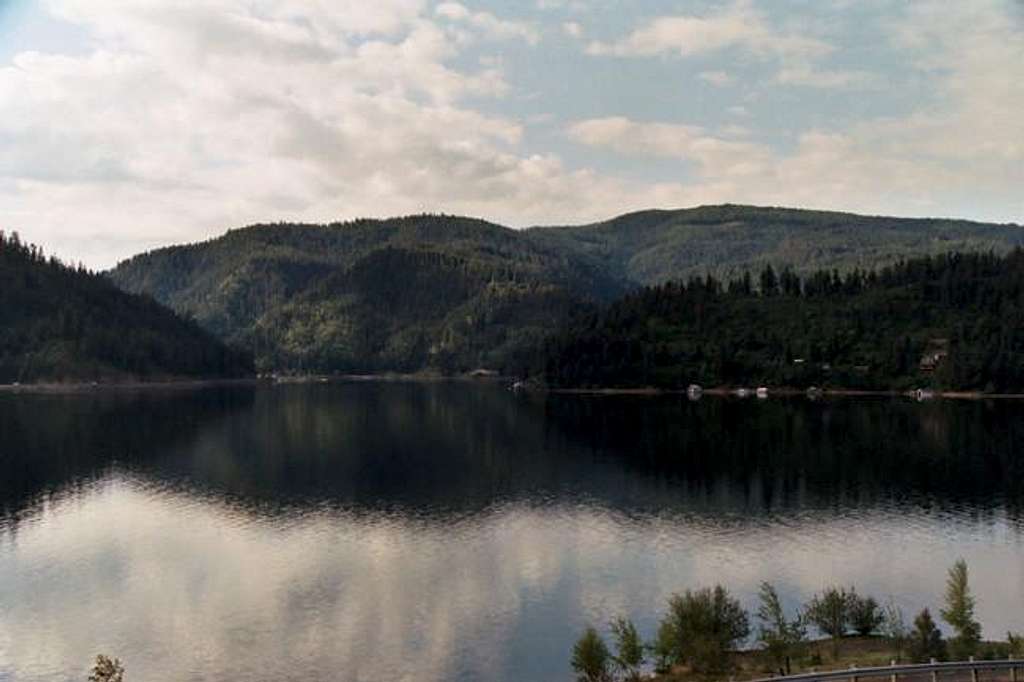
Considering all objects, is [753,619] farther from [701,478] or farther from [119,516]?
[119,516]

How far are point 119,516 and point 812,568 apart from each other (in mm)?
94534

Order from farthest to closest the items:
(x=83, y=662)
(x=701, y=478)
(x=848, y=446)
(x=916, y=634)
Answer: (x=848, y=446)
(x=701, y=478)
(x=83, y=662)
(x=916, y=634)

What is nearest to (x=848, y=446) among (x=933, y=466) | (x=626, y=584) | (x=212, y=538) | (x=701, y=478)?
(x=933, y=466)

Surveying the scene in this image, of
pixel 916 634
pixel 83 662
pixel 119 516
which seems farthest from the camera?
pixel 119 516

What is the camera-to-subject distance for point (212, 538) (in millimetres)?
116375

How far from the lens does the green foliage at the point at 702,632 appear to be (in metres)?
64.4

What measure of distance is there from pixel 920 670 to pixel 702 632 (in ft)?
56.0

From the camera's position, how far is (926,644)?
196ft

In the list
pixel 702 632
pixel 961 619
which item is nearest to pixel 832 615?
pixel 961 619

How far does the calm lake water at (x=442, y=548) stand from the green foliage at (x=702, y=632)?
8495mm

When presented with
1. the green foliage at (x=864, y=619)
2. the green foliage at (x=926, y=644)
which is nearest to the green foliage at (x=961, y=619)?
the green foliage at (x=926, y=644)

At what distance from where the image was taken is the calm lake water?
75.4m

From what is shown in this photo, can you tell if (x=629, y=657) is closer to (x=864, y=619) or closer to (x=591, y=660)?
(x=591, y=660)

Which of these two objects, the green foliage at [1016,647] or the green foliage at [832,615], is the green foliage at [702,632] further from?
the green foliage at [1016,647]
